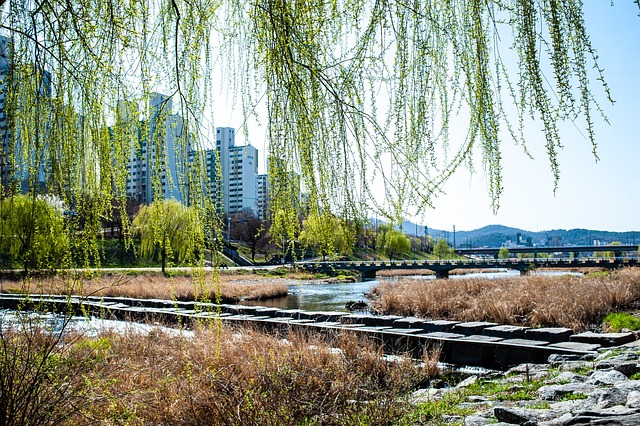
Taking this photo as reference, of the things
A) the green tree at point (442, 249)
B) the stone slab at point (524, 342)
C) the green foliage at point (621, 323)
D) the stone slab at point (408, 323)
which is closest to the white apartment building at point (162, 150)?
the stone slab at point (524, 342)

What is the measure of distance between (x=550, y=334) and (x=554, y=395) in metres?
4.57

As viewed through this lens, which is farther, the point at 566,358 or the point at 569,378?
the point at 566,358

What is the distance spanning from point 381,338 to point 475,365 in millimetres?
1568

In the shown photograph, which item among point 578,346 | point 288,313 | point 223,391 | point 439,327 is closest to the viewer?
point 223,391

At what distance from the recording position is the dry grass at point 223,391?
3939mm

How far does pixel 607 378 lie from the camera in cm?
541

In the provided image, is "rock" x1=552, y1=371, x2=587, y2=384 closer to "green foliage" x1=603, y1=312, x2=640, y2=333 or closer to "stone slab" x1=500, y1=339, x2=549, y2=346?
"stone slab" x1=500, y1=339, x2=549, y2=346

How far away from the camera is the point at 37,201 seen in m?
3.50

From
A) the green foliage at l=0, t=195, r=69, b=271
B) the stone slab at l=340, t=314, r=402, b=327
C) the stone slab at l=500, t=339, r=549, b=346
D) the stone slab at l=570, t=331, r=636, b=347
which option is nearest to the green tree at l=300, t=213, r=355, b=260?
the green foliage at l=0, t=195, r=69, b=271

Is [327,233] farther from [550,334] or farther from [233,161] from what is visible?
[550,334]

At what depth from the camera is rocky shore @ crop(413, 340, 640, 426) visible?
151 inches

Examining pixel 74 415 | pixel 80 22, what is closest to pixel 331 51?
pixel 80 22

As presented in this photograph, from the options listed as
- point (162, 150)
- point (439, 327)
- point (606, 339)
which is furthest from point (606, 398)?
point (439, 327)

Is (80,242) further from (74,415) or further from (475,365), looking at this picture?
(475,365)
